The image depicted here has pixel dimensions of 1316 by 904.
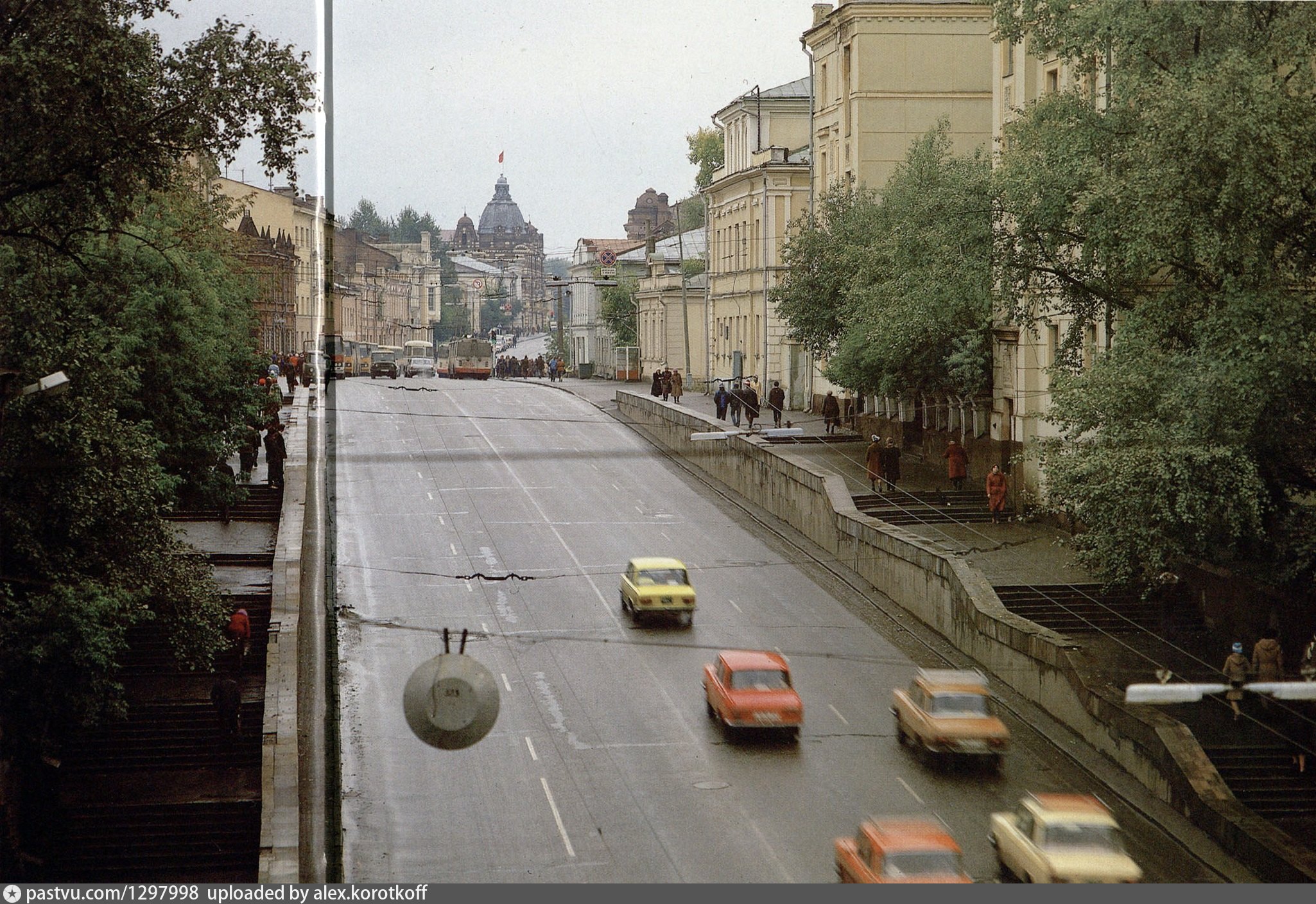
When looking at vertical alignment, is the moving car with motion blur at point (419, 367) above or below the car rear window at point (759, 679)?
above

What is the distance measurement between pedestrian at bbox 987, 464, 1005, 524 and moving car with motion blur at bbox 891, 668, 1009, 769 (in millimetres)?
8183

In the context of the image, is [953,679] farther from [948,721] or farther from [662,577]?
[662,577]

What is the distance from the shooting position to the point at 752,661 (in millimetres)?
14695

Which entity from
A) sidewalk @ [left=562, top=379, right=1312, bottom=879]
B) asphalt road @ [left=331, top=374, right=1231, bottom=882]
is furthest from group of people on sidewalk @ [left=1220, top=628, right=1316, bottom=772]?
asphalt road @ [left=331, top=374, right=1231, bottom=882]

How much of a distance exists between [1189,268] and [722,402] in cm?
1692

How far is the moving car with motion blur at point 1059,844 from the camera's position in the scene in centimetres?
943

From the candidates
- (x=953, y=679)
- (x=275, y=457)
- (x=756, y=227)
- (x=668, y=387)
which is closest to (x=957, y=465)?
(x=953, y=679)

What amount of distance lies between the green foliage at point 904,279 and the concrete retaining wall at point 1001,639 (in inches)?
103

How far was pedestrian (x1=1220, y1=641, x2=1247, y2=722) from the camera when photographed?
14500 mm

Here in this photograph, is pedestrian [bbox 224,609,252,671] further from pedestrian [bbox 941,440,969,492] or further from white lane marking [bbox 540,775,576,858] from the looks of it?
pedestrian [bbox 941,440,969,492]

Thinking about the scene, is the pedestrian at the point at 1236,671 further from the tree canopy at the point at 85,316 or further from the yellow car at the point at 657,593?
the tree canopy at the point at 85,316

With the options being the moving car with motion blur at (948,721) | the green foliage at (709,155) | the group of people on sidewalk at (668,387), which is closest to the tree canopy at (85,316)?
the moving car with motion blur at (948,721)
